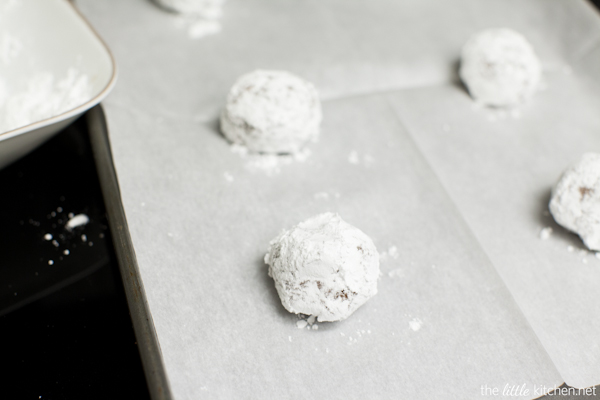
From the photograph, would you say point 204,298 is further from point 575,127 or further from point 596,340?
point 575,127

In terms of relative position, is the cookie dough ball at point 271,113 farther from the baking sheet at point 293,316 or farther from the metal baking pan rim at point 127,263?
the metal baking pan rim at point 127,263

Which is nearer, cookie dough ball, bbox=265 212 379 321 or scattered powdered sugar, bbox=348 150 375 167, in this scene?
cookie dough ball, bbox=265 212 379 321

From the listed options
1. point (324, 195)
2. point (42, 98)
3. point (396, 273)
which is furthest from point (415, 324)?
point (42, 98)

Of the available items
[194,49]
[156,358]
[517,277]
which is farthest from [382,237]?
[194,49]

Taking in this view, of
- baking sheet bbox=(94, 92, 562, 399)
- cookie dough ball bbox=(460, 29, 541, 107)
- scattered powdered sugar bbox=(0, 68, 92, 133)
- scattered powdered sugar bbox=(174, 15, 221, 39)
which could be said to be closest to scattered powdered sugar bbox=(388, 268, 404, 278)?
baking sheet bbox=(94, 92, 562, 399)

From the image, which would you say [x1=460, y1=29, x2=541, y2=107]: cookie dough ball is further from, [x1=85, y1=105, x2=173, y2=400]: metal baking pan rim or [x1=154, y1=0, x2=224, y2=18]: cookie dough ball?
[x1=85, y1=105, x2=173, y2=400]: metal baking pan rim

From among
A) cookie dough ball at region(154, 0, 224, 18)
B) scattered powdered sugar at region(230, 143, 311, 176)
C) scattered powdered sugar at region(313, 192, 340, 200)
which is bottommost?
scattered powdered sugar at region(313, 192, 340, 200)
